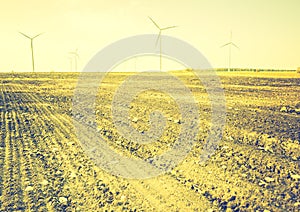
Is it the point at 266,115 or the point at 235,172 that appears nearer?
the point at 235,172

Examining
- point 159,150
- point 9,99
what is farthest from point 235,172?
point 9,99

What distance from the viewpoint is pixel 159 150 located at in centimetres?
604

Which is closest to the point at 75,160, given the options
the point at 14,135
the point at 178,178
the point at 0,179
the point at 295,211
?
the point at 0,179

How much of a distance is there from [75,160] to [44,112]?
5181mm

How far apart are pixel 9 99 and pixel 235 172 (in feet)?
38.3

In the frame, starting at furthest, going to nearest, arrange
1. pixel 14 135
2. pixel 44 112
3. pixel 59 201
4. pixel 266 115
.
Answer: pixel 44 112 < pixel 266 115 < pixel 14 135 < pixel 59 201

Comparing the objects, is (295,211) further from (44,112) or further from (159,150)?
(44,112)

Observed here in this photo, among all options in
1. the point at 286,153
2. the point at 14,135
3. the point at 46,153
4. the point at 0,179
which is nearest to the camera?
the point at 0,179

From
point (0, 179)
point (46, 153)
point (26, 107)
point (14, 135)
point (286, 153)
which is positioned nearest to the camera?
point (0, 179)

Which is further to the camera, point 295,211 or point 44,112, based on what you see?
point 44,112

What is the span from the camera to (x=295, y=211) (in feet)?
12.2

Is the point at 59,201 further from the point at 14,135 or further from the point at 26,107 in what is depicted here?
the point at 26,107

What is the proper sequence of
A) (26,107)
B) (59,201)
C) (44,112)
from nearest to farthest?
1. (59,201)
2. (44,112)
3. (26,107)

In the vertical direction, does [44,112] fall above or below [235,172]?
above
